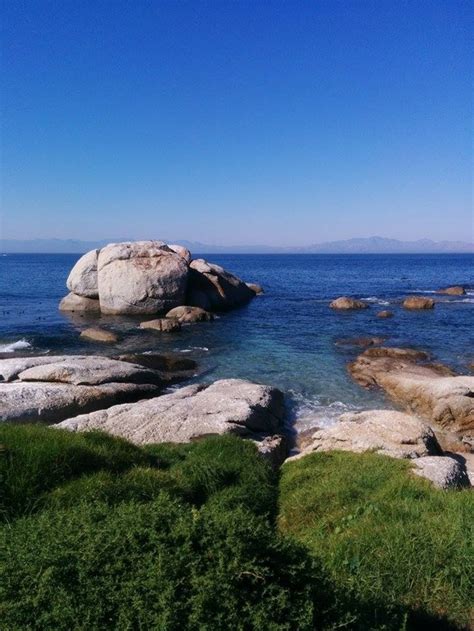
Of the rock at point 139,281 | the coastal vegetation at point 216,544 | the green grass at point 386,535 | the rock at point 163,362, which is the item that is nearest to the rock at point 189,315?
the rock at point 139,281

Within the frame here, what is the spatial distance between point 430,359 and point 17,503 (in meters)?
26.4

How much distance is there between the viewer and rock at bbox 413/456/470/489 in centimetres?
1031

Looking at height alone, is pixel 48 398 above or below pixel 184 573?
below

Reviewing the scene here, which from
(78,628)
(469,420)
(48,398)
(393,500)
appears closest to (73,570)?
(78,628)

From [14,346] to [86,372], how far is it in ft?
45.7

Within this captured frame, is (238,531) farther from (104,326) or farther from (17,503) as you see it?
(104,326)

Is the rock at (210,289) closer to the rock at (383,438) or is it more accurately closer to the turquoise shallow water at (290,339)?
the turquoise shallow water at (290,339)

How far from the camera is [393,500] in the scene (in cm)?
902

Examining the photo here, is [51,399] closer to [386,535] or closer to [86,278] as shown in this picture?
[386,535]

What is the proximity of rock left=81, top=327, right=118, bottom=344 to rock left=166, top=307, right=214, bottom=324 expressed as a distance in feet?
26.6

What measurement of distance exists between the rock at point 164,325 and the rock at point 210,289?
26.2 feet

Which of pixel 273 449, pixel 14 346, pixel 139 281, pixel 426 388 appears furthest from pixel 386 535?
pixel 139 281

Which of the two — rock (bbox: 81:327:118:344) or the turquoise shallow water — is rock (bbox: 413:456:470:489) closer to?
the turquoise shallow water

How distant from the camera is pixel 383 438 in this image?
544 inches
